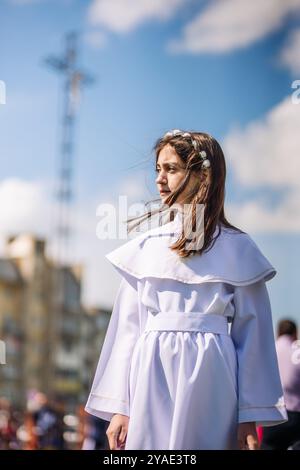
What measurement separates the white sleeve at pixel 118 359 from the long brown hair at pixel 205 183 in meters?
0.19

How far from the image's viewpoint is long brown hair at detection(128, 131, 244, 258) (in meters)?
3.01

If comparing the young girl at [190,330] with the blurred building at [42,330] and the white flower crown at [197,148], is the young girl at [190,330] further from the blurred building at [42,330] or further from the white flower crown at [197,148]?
the blurred building at [42,330]

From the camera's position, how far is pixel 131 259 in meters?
3.05

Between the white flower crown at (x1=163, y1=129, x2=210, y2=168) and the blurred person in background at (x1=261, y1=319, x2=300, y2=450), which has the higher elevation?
the white flower crown at (x1=163, y1=129, x2=210, y2=168)

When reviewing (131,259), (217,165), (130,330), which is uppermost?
(217,165)

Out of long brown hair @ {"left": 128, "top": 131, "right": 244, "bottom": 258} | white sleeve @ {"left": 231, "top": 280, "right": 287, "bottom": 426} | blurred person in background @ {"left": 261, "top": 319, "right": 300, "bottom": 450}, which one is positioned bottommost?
blurred person in background @ {"left": 261, "top": 319, "right": 300, "bottom": 450}

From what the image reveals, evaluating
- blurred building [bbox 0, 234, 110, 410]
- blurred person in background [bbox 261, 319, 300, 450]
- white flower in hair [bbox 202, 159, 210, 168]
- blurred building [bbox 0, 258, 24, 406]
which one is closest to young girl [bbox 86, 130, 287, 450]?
white flower in hair [bbox 202, 159, 210, 168]

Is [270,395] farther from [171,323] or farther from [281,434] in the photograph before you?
[281,434]

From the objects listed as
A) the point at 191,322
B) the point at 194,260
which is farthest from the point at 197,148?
the point at 191,322

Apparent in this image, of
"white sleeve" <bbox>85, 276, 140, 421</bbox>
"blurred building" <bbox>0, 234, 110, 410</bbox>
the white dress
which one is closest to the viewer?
the white dress

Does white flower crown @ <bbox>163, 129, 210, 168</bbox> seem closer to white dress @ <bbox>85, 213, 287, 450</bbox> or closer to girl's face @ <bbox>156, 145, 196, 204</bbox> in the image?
girl's face @ <bbox>156, 145, 196, 204</bbox>
